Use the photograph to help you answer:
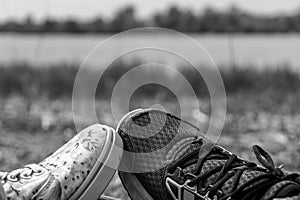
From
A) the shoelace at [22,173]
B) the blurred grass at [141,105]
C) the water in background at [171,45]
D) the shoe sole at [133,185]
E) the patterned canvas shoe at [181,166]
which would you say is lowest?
the water in background at [171,45]

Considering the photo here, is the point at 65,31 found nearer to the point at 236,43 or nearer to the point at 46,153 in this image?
the point at 236,43

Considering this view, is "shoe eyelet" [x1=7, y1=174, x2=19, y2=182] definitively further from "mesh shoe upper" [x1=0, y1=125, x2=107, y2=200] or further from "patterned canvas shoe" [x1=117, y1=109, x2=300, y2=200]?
"patterned canvas shoe" [x1=117, y1=109, x2=300, y2=200]

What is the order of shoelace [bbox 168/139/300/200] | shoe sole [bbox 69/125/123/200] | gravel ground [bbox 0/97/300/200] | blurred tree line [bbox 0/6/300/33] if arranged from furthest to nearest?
blurred tree line [bbox 0/6/300/33] < gravel ground [bbox 0/97/300/200] < shoe sole [bbox 69/125/123/200] < shoelace [bbox 168/139/300/200]

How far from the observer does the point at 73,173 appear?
1.27 meters

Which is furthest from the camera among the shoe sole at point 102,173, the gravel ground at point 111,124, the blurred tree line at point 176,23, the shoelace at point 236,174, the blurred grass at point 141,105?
the blurred tree line at point 176,23

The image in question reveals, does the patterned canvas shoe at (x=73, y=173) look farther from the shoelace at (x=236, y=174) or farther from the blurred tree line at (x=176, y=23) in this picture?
the blurred tree line at (x=176, y=23)

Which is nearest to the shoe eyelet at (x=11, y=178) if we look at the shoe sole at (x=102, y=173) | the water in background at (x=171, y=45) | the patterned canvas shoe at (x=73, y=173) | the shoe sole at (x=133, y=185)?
the patterned canvas shoe at (x=73, y=173)

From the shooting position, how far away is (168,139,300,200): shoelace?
3.83 ft

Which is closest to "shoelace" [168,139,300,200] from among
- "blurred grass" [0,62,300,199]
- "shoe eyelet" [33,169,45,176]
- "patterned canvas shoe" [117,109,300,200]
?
"patterned canvas shoe" [117,109,300,200]

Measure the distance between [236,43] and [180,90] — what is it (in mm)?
3682

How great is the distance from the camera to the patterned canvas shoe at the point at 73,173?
122cm

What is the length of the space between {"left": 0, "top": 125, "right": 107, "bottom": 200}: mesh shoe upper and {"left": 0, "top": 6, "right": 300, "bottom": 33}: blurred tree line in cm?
379

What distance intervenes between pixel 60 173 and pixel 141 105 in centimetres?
206

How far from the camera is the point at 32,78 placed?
12.6ft
